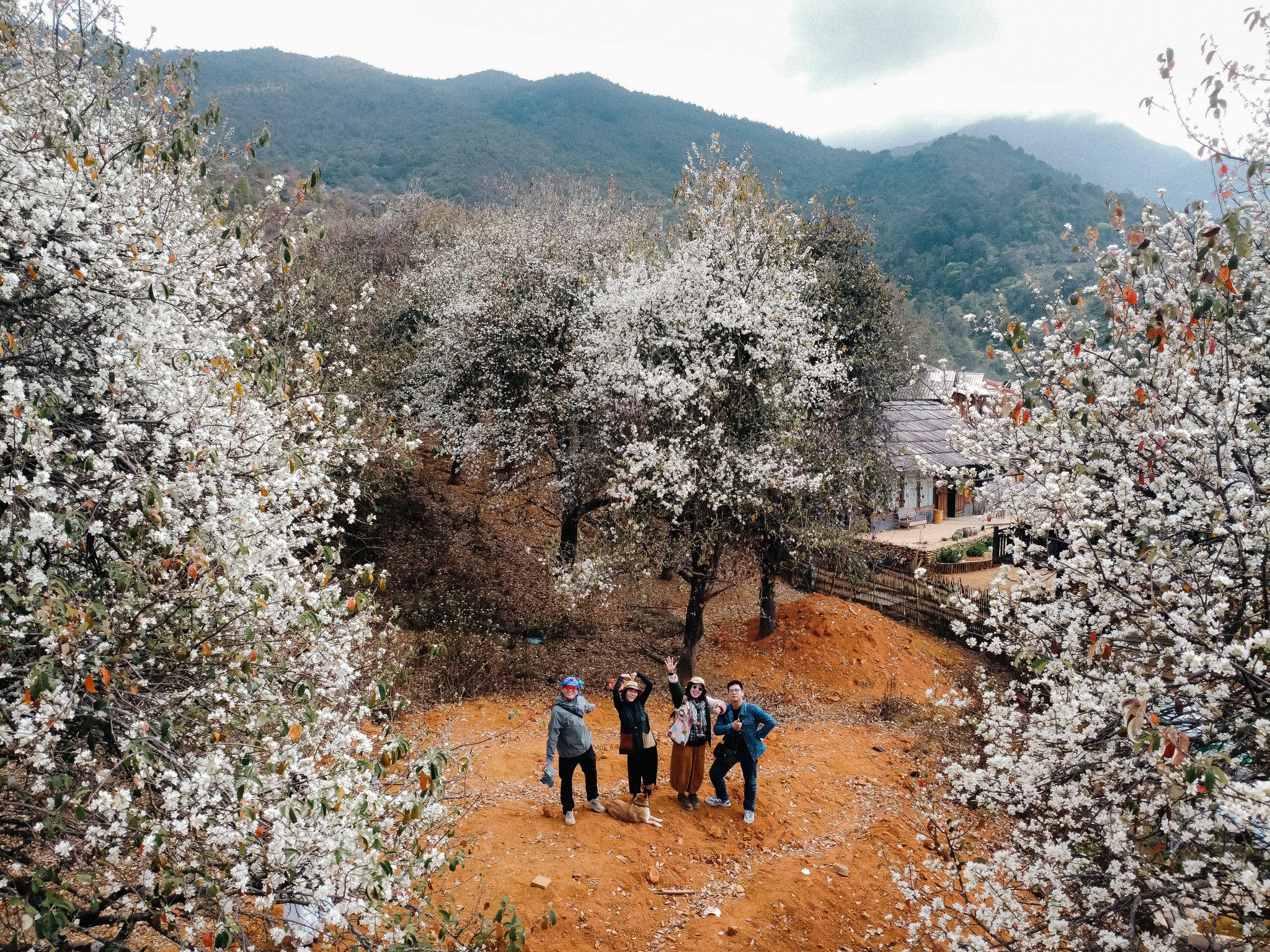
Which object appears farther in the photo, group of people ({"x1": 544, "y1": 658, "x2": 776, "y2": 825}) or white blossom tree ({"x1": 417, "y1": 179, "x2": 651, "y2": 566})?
white blossom tree ({"x1": 417, "y1": 179, "x2": 651, "y2": 566})

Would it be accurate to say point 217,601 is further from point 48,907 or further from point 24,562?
point 48,907

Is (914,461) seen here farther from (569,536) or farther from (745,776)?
(745,776)

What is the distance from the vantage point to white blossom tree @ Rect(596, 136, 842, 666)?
45.2 ft

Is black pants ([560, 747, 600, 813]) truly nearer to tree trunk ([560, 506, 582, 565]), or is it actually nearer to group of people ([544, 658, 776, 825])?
group of people ([544, 658, 776, 825])

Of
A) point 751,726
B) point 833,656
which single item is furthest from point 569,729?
point 833,656

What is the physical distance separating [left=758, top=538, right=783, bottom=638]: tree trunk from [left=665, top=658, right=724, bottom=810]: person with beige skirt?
6.57m

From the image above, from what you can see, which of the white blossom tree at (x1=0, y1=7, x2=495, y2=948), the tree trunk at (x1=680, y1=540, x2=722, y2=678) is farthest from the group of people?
the tree trunk at (x1=680, y1=540, x2=722, y2=678)

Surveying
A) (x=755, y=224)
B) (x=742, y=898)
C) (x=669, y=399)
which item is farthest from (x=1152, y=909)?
(x=755, y=224)

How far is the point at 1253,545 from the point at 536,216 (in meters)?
25.7

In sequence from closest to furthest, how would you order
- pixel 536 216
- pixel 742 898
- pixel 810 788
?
pixel 742 898, pixel 810 788, pixel 536 216

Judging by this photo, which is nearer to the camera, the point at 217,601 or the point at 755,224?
the point at 217,601

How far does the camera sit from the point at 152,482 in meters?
4.43

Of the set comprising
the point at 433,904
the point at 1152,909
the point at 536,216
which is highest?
the point at 536,216

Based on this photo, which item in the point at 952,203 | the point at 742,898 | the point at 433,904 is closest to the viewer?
the point at 433,904
